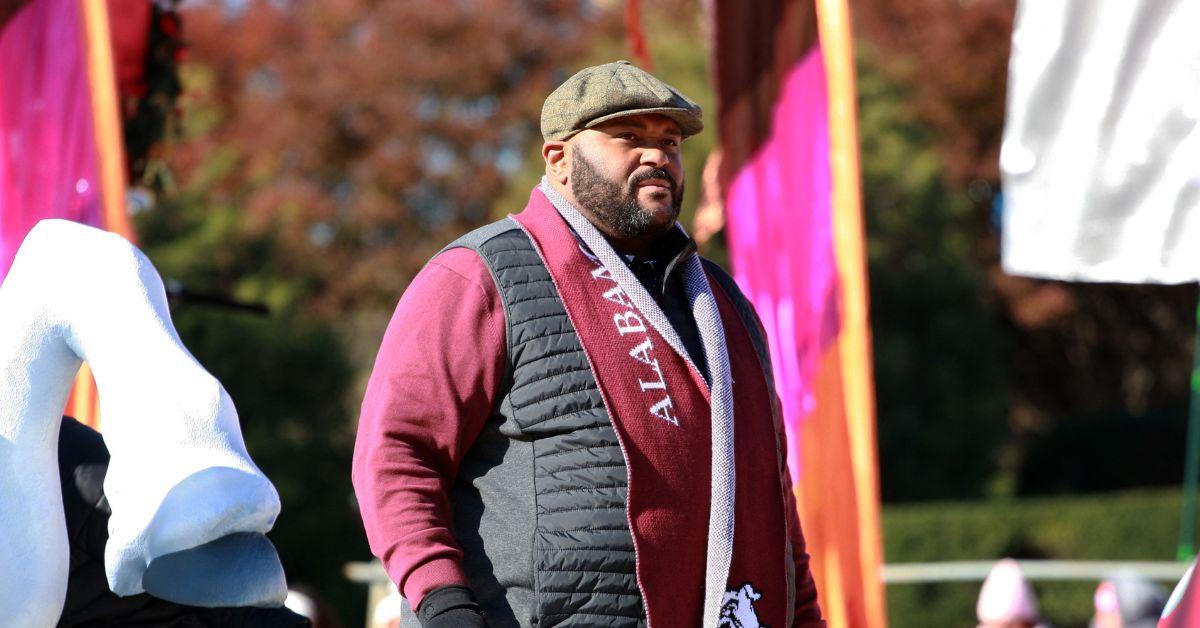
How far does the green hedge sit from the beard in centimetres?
1103

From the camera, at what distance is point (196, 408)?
1.93 m

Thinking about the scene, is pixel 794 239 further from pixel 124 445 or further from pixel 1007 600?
pixel 124 445

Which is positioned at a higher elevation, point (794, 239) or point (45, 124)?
point (45, 124)

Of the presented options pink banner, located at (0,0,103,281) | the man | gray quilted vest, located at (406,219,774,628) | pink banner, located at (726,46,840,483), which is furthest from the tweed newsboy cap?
pink banner, located at (726,46,840,483)

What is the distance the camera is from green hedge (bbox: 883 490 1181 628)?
13367 mm

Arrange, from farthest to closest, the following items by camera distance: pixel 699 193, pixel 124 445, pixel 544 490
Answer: pixel 699 193
pixel 544 490
pixel 124 445

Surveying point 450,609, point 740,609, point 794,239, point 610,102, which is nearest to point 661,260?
point 610,102

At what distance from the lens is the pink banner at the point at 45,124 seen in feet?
14.3

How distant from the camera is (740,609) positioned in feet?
8.52

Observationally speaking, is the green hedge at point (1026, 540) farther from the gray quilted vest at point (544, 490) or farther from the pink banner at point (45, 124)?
the gray quilted vest at point (544, 490)

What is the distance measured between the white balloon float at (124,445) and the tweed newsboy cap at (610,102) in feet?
2.84

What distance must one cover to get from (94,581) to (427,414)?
54cm

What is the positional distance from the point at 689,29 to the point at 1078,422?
647 cm

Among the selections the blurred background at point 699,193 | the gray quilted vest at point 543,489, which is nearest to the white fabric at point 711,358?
the gray quilted vest at point 543,489
